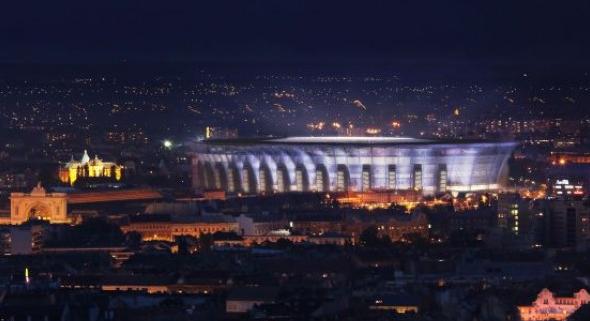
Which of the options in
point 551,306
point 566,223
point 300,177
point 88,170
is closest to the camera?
point 551,306

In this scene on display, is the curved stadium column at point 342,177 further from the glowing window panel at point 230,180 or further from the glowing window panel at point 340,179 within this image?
the glowing window panel at point 230,180

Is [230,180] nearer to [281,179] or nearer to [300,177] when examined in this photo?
[281,179]

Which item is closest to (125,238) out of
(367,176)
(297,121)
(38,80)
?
(367,176)

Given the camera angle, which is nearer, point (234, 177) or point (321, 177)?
point (321, 177)

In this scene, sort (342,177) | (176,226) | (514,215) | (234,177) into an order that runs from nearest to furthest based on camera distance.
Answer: (514,215) → (176,226) → (342,177) → (234,177)

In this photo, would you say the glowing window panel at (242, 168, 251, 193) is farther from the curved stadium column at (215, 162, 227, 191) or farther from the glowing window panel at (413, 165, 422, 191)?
the glowing window panel at (413, 165, 422, 191)

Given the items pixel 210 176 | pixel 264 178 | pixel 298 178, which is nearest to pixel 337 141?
pixel 210 176

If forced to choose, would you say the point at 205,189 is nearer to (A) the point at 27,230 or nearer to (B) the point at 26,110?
(A) the point at 27,230
